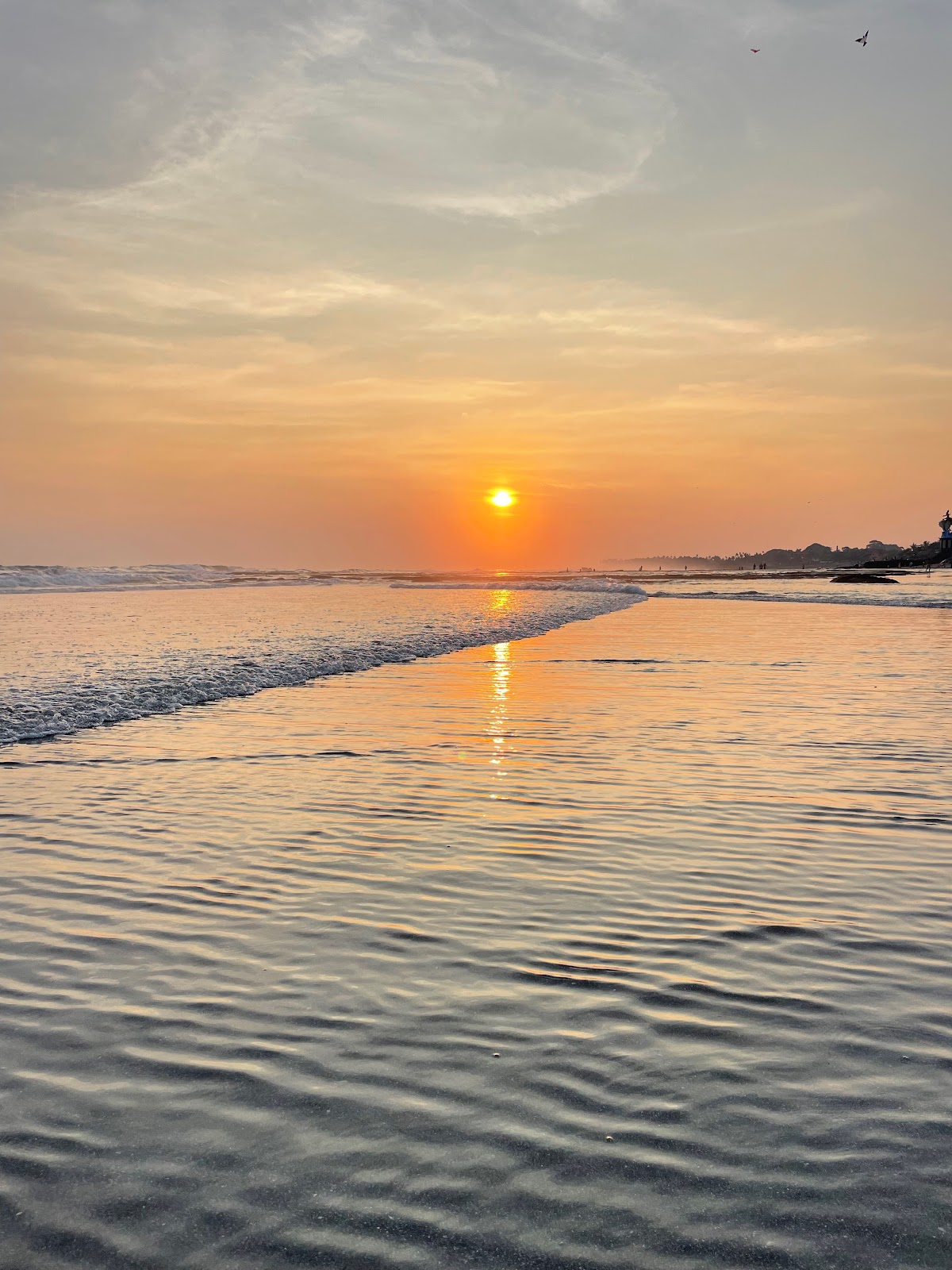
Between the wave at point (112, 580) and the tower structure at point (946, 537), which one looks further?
the tower structure at point (946, 537)

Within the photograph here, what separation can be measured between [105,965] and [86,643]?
71.8 feet

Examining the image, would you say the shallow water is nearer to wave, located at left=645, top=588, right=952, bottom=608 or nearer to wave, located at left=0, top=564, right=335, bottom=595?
wave, located at left=645, top=588, right=952, bottom=608

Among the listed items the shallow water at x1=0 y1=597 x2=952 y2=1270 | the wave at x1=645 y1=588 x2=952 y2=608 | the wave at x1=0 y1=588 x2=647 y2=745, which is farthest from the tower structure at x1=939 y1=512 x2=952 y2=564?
the shallow water at x1=0 y1=597 x2=952 y2=1270

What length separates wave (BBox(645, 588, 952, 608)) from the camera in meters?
48.4

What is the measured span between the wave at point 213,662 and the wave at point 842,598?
20797 millimetres

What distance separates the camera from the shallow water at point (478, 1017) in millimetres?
2969

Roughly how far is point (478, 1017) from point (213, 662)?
1735 centimetres

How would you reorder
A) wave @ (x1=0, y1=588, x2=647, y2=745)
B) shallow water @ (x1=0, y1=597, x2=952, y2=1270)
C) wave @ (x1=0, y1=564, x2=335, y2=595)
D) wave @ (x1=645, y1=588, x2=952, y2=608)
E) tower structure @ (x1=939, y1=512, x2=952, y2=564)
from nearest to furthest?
shallow water @ (x1=0, y1=597, x2=952, y2=1270) → wave @ (x1=0, y1=588, x2=647, y2=745) → wave @ (x1=645, y1=588, x2=952, y2=608) → wave @ (x1=0, y1=564, x2=335, y2=595) → tower structure @ (x1=939, y1=512, x2=952, y2=564)

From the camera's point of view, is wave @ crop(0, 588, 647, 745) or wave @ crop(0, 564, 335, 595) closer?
wave @ crop(0, 588, 647, 745)

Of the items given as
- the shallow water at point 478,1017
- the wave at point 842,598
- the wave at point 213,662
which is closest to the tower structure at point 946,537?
the wave at point 842,598

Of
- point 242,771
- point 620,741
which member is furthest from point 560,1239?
point 620,741

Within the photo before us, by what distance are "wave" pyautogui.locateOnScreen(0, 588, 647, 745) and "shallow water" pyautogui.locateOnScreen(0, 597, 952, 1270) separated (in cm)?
421

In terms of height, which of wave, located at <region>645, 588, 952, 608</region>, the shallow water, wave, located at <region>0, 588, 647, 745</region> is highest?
wave, located at <region>645, 588, 952, 608</region>

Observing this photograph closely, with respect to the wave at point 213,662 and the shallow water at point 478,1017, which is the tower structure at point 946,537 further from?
the shallow water at point 478,1017
